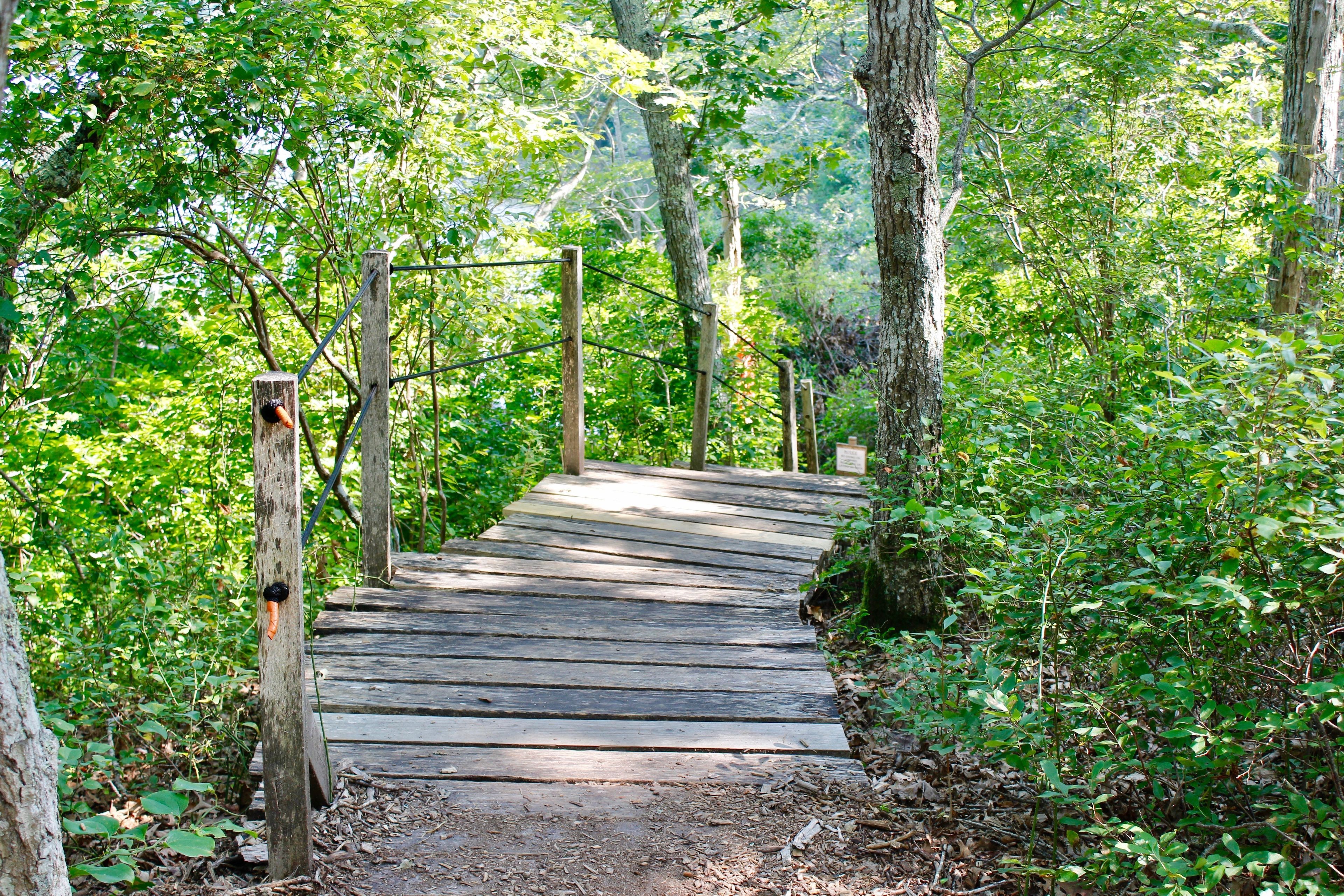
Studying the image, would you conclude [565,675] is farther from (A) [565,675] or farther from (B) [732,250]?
(B) [732,250]

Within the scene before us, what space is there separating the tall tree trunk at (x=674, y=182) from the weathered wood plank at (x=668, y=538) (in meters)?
3.51

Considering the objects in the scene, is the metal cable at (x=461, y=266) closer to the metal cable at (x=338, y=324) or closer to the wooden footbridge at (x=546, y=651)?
the metal cable at (x=338, y=324)

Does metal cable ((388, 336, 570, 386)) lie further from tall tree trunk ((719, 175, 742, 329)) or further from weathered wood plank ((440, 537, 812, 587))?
tall tree trunk ((719, 175, 742, 329))

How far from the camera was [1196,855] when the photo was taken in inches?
91.9

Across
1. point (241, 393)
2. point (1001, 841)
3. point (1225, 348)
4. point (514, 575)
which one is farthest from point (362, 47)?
point (1001, 841)

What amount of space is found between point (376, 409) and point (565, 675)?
4.42 ft

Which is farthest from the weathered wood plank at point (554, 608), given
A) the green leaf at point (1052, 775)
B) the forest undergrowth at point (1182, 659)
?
the green leaf at point (1052, 775)

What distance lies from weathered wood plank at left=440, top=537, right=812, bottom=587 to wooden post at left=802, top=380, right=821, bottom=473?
2718 millimetres

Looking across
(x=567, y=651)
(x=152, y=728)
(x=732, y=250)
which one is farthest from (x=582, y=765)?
(x=732, y=250)

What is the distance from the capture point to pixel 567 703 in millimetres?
3188

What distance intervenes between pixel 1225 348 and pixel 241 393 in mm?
5116

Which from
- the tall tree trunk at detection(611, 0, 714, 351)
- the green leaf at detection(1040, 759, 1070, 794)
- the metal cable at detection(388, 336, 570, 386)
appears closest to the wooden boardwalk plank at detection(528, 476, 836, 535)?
the metal cable at detection(388, 336, 570, 386)

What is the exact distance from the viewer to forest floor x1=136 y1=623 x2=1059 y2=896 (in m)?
2.34

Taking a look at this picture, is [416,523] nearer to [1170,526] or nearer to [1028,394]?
[1028,394]
